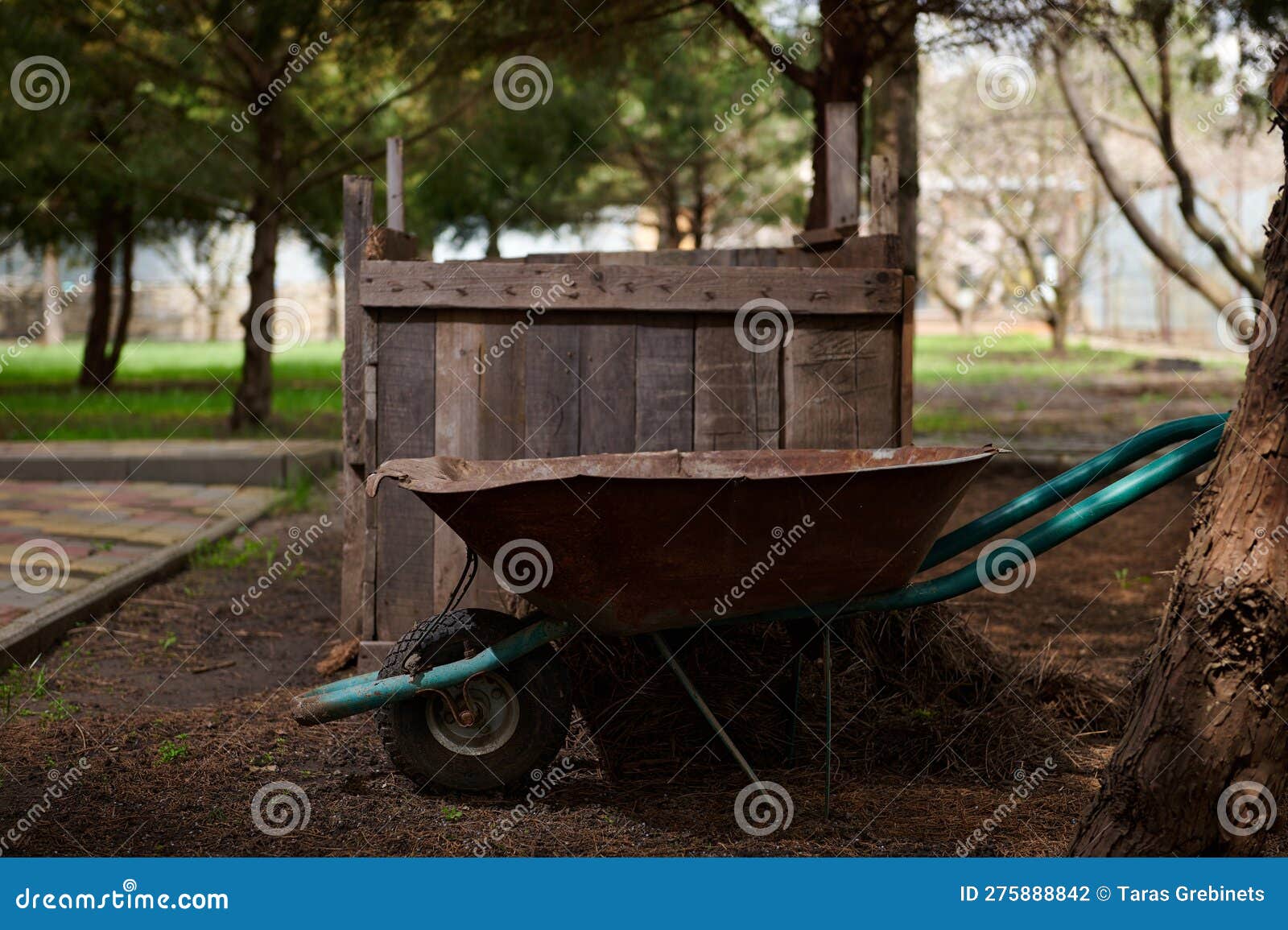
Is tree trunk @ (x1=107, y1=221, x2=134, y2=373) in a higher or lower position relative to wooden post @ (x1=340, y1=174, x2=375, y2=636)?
higher

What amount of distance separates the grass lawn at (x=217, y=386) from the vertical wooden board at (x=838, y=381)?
5327 mm

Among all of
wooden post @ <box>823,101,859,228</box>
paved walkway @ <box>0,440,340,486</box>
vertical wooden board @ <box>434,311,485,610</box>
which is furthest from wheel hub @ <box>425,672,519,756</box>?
paved walkway @ <box>0,440,340,486</box>

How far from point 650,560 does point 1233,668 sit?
1202 mm

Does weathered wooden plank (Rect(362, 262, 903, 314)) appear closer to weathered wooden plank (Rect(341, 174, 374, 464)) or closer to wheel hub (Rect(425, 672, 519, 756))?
weathered wooden plank (Rect(341, 174, 374, 464))

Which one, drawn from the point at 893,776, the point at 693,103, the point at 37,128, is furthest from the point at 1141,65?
the point at 893,776

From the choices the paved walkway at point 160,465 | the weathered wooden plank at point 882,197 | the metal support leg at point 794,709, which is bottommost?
the metal support leg at point 794,709

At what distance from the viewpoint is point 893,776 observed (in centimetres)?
340

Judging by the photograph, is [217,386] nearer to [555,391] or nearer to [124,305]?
[124,305]

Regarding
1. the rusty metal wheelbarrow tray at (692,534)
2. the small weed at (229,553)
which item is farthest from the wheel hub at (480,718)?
the small weed at (229,553)

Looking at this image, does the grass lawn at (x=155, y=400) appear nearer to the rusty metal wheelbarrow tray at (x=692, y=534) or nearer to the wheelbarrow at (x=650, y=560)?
the wheelbarrow at (x=650, y=560)

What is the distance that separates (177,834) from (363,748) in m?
0.73

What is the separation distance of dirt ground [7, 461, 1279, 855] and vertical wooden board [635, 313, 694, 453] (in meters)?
0.97

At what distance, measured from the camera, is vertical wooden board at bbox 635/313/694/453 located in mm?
3938

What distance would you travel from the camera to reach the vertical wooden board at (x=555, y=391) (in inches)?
156
